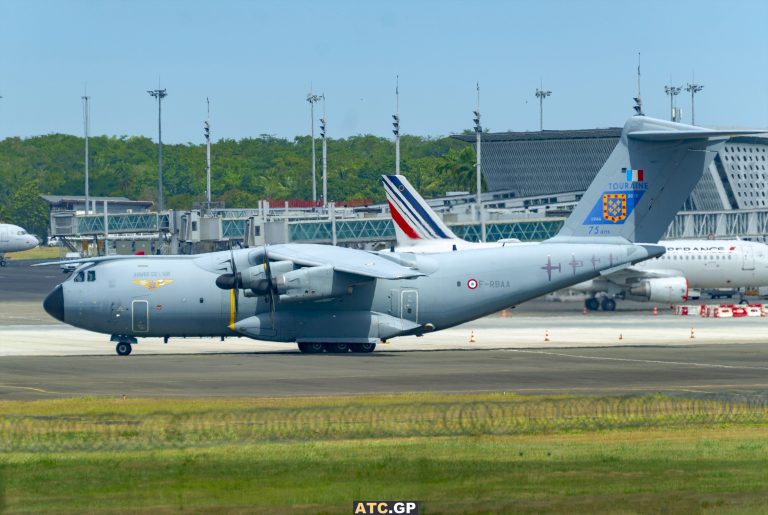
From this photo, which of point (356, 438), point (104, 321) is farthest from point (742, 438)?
point (104, 321)

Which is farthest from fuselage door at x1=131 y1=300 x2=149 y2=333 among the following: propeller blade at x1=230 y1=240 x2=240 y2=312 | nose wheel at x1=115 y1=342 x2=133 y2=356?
propeller blade at x1=230 y1=240 x2=240 y2=312

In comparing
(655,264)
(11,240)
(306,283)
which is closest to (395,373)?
(306,283)

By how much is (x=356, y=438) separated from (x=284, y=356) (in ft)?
75.0

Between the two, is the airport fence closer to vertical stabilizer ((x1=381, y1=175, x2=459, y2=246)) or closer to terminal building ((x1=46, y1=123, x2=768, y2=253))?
vertical stabilizer ((x1=381, y1=175, x2=459, y2=246))

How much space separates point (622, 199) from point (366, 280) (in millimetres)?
11056

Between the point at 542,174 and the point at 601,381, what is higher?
the point at 542,174

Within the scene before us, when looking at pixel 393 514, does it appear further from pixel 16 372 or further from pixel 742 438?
pixel 16 372

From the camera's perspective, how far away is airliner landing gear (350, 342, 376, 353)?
47478mm

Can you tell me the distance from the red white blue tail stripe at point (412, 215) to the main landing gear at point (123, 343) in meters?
27.9

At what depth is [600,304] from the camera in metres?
78.8

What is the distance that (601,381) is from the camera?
34812 millimetres

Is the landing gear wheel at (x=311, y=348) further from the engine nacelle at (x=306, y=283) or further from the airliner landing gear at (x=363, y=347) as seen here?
the engine nacelle at (x=306, y=283)

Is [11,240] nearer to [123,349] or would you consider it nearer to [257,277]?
[123,349]

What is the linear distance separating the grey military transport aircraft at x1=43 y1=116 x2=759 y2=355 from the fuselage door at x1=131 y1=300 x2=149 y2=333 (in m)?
0.04
